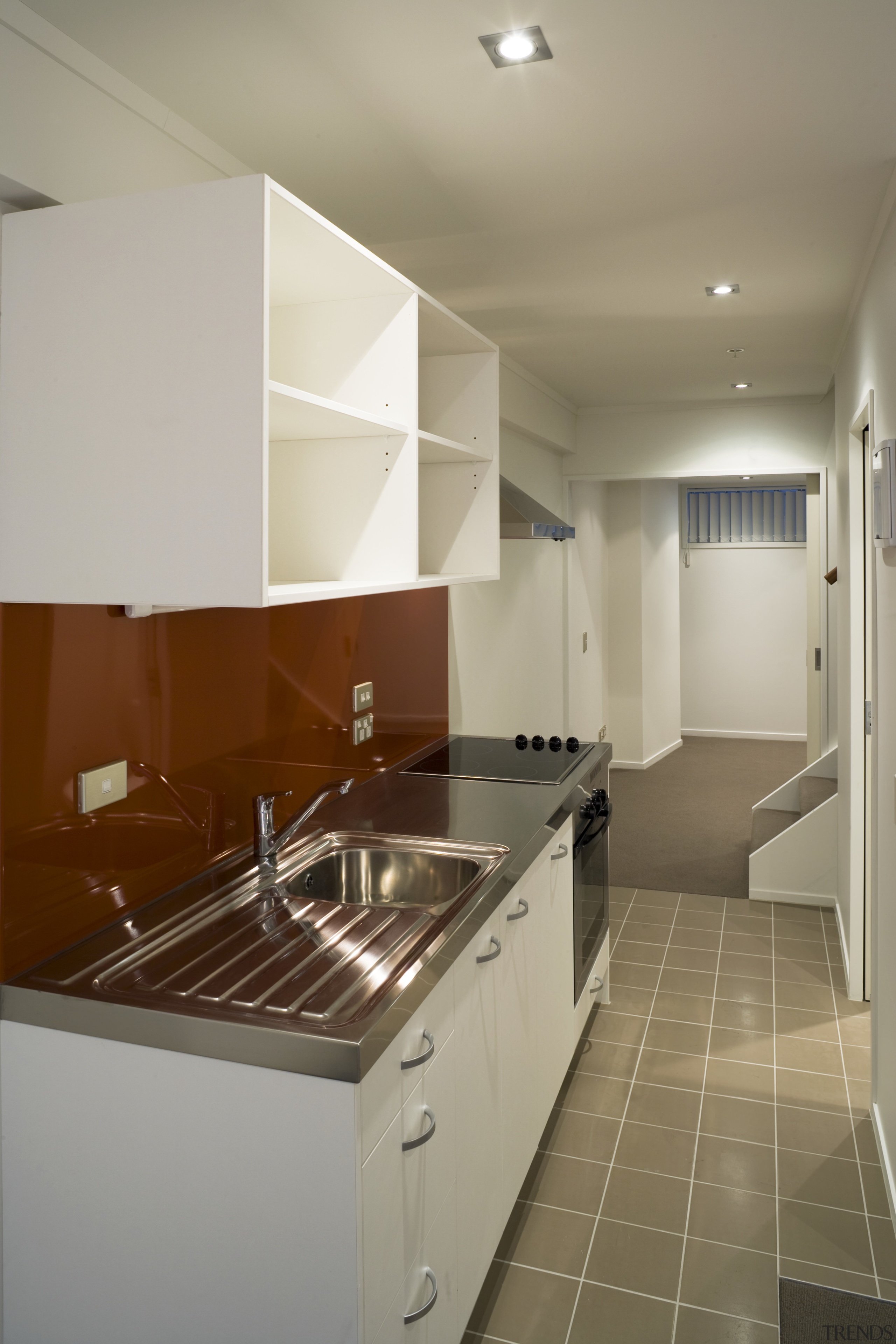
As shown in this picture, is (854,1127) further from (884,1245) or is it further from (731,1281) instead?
(731,1281)

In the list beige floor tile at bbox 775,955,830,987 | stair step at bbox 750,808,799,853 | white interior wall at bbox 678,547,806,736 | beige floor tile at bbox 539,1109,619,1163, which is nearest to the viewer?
beige floor tile at bbox 539,1109,619,1163

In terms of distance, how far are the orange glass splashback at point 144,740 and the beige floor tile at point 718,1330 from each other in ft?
4.57

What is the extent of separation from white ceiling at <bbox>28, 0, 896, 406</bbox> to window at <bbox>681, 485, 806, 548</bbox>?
5.49m

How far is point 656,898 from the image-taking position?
15.0 feet

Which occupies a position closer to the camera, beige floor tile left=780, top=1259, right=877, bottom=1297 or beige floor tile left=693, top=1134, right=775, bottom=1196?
beige floor tile left=780, top=1259, right=877, bottom=1297

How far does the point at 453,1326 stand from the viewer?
1.75 meters

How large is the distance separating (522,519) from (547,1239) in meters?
2.10

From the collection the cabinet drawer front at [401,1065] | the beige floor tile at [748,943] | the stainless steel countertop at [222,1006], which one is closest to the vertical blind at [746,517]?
the beige floor tile at [748,943]

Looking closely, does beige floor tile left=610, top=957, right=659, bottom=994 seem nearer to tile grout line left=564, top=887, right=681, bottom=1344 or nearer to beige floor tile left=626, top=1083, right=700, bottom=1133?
tile grout line left=564, top=887, right=681, bottom=1344

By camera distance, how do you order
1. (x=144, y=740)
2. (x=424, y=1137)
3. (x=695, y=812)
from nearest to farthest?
(x=424, y=1137) < (x=144, y=740) < (x=695, y=812)

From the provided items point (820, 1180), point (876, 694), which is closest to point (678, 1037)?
point (820, 1180)

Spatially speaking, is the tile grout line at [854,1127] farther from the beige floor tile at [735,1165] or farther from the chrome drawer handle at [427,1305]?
the chrome drawer handle at [427,1305]

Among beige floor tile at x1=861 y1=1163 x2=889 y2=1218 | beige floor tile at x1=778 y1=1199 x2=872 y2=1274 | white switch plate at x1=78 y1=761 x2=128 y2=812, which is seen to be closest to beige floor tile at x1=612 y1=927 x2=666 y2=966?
beige floor tile at x1=861 y1=1163 x2=889 y2=1218

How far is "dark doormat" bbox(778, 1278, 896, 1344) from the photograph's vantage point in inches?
76.4
